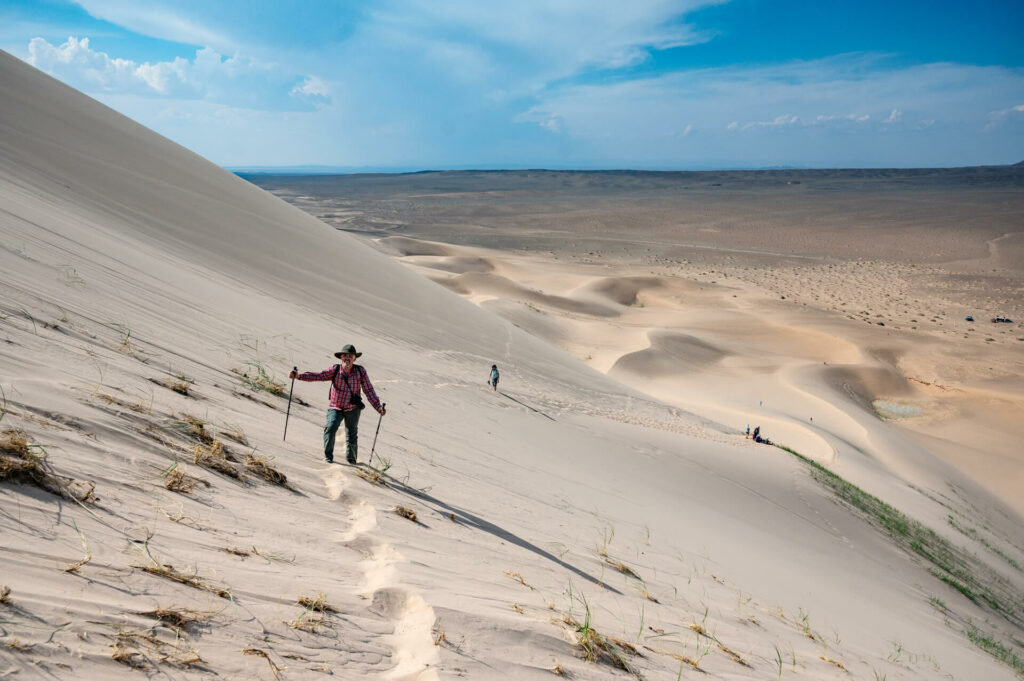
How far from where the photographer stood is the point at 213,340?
618cm

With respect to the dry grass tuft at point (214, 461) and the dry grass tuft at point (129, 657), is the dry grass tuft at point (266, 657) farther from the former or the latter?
the dry grass tuft at point (214, 461)

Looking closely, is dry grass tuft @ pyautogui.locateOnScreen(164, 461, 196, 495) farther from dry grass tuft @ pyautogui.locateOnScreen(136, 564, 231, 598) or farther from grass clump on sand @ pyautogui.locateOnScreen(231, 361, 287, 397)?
grass clump on sand @ pyautogui.locateOnScreen(231, 361, 287, 397)

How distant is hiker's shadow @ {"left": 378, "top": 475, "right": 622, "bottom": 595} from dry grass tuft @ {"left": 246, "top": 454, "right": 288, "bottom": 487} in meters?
0.89

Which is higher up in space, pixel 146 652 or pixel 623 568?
pixel 146 652

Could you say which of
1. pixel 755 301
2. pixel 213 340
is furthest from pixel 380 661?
pixel 755 301

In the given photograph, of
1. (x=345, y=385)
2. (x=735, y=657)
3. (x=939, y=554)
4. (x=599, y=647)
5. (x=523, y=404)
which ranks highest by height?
(x=345, y=385)

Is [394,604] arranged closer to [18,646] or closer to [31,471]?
[18,646]

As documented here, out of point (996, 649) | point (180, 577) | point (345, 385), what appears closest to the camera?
point (180, 577)

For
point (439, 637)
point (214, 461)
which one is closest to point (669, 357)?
point (214, 461)

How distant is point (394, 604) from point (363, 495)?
1.26 metres

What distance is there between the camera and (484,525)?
14.4 feet

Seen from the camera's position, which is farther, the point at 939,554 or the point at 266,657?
the point at 939,554

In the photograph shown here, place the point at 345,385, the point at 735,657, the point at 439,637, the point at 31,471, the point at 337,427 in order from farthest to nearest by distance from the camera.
Answer: 1. the point at 345,385
2. the point at 337,427
3. the point at 735,657
4. the point at 439,637
5. the point at 31,471

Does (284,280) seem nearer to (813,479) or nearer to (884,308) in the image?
(813,479)
